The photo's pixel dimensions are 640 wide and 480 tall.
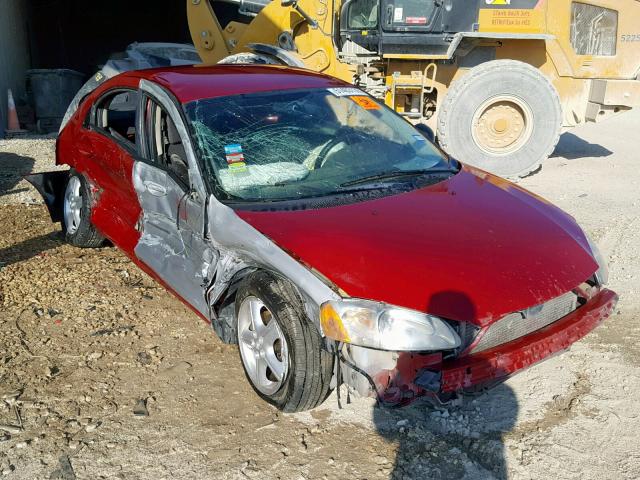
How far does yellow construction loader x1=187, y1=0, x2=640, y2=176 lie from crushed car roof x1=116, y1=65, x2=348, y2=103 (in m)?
4.10

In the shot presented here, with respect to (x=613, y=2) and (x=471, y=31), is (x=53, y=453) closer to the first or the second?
(x=471, y=31)

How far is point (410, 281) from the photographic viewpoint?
290cm

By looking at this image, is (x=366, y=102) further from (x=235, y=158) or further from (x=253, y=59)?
(x=253, y=59)

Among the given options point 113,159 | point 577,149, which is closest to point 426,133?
point 113,159

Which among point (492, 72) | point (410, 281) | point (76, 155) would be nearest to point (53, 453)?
point (410, 281)

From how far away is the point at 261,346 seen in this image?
3.29m

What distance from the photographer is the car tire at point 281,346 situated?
118 inches

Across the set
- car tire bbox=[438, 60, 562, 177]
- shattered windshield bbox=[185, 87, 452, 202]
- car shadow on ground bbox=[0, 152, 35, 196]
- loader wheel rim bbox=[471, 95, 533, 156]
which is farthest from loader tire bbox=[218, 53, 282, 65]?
shattered windshield bbox=[185, 87, 452, 202]

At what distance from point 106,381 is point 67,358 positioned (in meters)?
0.40

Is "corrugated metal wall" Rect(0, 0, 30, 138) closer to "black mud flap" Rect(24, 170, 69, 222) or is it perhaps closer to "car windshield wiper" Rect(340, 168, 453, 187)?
"black mud flap" Rect(24, 170, 69, 222)

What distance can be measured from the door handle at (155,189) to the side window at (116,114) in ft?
2.99

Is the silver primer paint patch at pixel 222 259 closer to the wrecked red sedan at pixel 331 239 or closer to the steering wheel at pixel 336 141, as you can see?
the wrecked red sedan at pixel 331 239

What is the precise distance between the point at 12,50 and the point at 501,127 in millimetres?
10810

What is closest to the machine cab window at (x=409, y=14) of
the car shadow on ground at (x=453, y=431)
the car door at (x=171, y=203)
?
the car door at (x=171, y=203)
